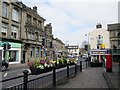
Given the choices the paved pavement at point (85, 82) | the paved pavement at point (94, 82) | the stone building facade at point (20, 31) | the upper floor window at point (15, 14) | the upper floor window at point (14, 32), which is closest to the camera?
the paved pavement at point (94, 82)

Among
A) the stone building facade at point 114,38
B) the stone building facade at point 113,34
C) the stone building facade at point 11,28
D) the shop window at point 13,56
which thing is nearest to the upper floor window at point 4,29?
the stone building facade at point 11,28

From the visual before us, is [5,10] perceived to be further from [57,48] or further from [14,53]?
[57,48]

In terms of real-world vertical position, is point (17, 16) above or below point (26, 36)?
above

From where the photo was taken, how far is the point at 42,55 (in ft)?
146

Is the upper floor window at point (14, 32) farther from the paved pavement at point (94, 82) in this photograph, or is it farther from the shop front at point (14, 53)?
the paved pavement at point (94, 82)

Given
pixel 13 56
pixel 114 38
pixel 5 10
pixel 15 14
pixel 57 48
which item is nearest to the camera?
pixel 5 10

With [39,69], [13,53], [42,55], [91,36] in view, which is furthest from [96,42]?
[39,69]

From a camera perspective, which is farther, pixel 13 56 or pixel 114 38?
pixel 114 38

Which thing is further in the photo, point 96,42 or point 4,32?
point 96,42

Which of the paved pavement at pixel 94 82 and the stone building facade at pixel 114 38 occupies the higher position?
the stone building facade at pixel 114 38

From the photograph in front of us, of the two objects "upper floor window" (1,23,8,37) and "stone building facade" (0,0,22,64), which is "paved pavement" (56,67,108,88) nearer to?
"stone building facade" (0,0,22,64)

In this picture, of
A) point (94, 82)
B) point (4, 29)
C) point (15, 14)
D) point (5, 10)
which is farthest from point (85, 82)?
point (15, 14)

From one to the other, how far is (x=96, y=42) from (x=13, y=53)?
96.0ft

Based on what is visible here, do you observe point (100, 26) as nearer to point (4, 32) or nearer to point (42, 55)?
point (42, 55)
